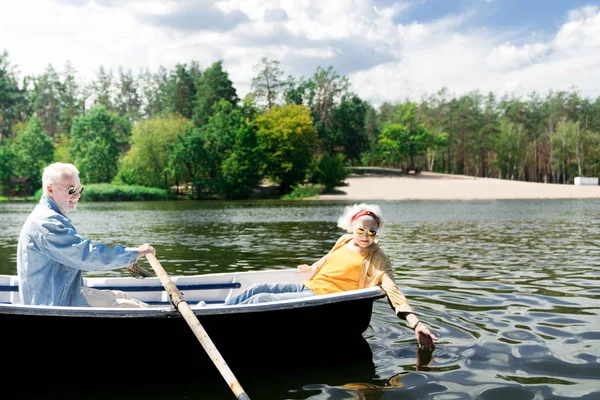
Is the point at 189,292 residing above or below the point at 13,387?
above

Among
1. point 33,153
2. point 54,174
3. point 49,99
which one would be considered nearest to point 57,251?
point 54,174

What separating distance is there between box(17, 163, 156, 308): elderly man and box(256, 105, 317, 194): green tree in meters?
48.4

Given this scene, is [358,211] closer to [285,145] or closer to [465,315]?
[465,315]

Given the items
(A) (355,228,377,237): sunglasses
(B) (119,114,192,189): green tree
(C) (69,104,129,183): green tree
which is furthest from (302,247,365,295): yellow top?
(C) (69,104,129,183): green tree

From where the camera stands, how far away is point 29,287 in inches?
172

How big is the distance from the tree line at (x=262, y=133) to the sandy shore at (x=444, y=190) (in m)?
3.73

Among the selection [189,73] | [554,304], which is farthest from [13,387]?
[189,73]

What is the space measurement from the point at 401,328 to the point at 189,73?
74882mm

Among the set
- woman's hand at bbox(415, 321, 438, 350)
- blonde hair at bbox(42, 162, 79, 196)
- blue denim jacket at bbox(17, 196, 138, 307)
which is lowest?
woman's hand at bbox(415, 321, 438, 350)

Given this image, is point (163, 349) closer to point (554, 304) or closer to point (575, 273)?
point (554, 304)

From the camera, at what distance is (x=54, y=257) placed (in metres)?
4.18

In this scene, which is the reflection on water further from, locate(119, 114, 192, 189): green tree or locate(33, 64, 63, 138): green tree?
locate(33, 64, 63, 138): green tree

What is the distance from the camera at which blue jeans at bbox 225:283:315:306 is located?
16.4ft

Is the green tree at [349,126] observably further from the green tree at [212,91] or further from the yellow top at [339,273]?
the yellow top at [339,273]
